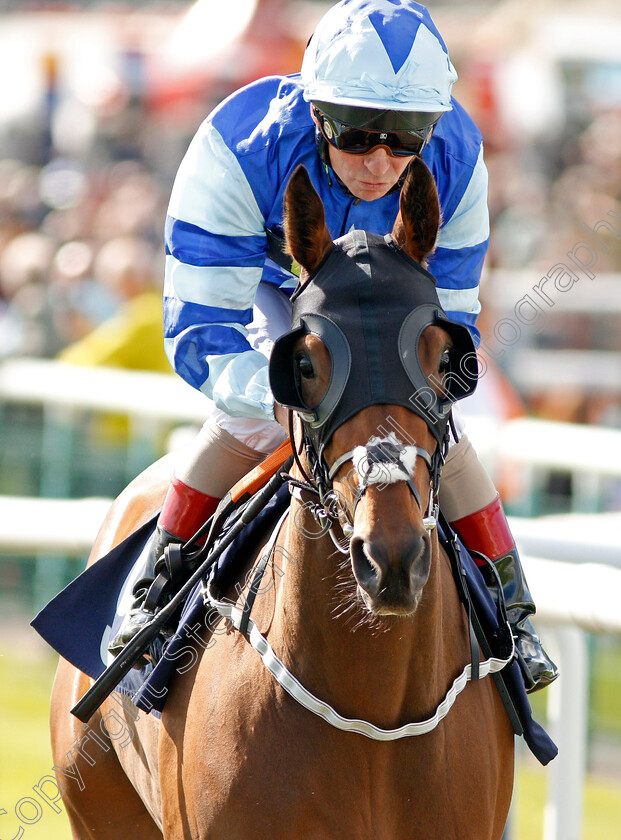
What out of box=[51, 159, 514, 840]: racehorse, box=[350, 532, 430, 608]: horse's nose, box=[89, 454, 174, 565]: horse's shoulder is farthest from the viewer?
box=[89, 454, 174, 565]: horse's shoulder

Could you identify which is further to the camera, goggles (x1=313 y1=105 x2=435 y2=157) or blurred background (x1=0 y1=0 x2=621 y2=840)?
blurred background (x1=0 y1=0 x2=621 y2=840)

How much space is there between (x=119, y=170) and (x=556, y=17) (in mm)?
5364

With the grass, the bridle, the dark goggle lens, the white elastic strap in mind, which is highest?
the dark goggle lens

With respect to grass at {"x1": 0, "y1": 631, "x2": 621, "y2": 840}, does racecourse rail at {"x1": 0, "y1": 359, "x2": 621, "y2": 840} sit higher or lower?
higher

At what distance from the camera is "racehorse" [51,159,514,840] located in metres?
2.56

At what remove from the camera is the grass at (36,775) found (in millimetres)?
5820

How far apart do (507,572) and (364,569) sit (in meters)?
1.08

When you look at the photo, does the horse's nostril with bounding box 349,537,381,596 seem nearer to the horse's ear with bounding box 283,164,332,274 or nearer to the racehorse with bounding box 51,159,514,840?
the racehorse with bounding box 51,159,514,840

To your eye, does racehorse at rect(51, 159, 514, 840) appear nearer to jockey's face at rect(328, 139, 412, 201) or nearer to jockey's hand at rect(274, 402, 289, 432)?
jockey's hand at rect(274, 402, 289, 432)

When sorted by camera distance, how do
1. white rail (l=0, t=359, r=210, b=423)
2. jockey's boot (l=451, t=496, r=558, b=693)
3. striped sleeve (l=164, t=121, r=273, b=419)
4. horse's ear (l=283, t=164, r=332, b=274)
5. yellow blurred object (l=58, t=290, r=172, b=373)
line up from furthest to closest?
yellow blurred object (l=58, t=290, r=172, b=373), white rail (l=0, t=359, r=210, b=423), jockey's boot (l=451, t=496, r=558, b=693), striped sleeve (l=164, t=121, r=273, b=419), horse's ear (l=283, t=164, r=332, b=274)

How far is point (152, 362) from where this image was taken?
347 inches

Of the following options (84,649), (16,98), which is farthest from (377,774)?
(16,98)

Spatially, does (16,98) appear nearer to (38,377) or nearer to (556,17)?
(556,17)

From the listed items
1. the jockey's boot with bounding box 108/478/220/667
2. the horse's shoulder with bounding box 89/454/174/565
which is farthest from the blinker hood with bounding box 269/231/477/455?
the horse's shoulder with bounding box 89/454/174/565
